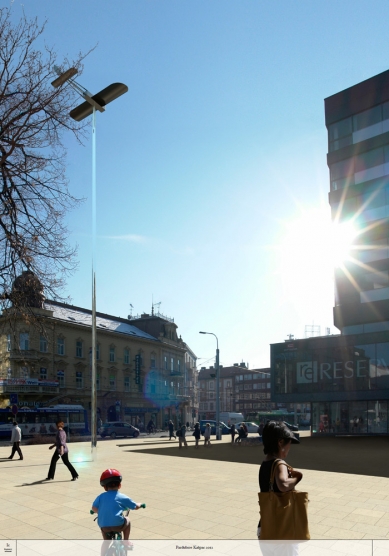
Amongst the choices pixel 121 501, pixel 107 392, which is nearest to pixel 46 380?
pixel 107 392

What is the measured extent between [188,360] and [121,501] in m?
97.2

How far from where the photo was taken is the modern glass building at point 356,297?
38.3m

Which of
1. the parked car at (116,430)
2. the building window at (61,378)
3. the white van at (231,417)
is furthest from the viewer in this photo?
the white van at (231,417)

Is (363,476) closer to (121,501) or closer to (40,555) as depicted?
(40,555)

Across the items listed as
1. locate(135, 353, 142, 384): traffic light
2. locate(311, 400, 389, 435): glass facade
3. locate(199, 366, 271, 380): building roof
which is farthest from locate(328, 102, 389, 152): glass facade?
locate(199, 366, 271, 380): building roof

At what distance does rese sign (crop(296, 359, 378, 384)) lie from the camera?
3836 cm

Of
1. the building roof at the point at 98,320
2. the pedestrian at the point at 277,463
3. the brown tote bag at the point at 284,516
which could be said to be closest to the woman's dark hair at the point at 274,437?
the pedestrian at the point at 277,463

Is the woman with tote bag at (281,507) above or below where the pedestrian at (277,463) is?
below

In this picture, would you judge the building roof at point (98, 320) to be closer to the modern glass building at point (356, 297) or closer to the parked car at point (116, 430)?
the parked car at point (116, 430)

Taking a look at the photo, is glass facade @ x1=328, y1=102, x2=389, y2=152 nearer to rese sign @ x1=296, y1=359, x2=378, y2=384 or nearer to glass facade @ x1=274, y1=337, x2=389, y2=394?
glass facade @ x1=274, y1=337, x2=389, y2=394

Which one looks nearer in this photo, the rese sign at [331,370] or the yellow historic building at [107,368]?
the rese sign at [331,370]

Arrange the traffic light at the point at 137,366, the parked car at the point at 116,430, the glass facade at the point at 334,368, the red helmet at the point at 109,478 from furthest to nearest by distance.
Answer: the traffic light at the point at 137,366, the parked car at the point at 116,430, the glass facade at the point at 334,368, the red helmet at the point at 109,478

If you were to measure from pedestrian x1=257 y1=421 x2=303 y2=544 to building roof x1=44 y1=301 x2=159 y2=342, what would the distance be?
181ft

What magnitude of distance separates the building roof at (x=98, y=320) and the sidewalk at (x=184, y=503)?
43775mm
